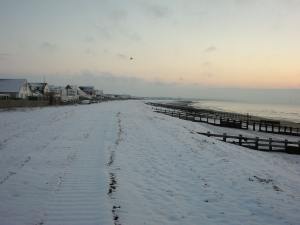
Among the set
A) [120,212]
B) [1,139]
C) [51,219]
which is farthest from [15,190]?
[1,139]

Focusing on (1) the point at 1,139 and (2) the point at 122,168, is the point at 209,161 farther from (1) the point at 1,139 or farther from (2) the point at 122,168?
(1) the point at 1,139

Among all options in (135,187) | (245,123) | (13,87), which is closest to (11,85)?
(13,87)

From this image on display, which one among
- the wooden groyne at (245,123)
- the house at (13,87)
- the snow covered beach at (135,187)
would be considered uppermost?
the house at (13,87)

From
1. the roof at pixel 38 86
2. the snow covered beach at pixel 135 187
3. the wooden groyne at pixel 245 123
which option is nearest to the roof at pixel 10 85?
the roof at pixel 38 86

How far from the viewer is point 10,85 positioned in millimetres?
84125

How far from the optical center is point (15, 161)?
1253 centimetres

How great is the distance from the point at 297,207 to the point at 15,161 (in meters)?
9.47

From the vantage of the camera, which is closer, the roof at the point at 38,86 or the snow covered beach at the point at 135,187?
the snow covered beach at the point at 135,187

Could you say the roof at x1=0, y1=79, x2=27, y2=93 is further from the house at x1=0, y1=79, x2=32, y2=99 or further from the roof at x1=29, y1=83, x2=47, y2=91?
the roof at x1=29, y1=83, x2=47, y2=91

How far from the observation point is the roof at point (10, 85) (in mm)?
82875

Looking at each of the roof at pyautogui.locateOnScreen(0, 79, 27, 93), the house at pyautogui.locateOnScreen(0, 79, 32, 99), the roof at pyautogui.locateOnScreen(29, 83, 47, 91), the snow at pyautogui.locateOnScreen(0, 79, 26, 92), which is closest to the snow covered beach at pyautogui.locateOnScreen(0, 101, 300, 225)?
the house at pyautogui.locateOnScreen(0, 79, 32, 99)

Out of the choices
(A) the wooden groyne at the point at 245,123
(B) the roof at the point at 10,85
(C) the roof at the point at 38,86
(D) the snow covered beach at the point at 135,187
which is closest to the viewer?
(D) the snow covered beach at the point at 135,187

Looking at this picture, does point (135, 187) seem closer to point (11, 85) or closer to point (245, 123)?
point (245, 123)

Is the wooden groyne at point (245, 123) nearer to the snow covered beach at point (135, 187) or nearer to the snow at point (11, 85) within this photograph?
the snow covered beach at point (135, 187)
